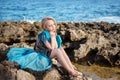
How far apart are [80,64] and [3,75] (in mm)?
3637

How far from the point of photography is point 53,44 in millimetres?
6539

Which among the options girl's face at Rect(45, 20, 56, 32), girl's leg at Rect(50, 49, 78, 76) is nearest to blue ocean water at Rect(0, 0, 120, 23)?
girl's face at Rect(45, 20, 56, 32)

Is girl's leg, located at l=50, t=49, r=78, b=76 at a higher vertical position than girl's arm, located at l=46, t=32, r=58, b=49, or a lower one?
lower

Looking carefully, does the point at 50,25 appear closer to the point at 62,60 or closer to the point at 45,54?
the point at 45,54

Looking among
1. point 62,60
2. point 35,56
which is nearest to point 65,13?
point 35,56

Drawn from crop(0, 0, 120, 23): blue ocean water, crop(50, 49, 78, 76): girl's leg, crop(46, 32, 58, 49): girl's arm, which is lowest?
crop(0, 0, 120, 23): blue ocean water

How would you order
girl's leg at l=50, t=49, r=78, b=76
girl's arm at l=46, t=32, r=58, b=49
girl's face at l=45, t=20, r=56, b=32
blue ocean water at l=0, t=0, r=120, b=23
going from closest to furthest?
girl's leg at l=50, t=49, r=78, b=76 → girl's arm at l=46, t=32, r=58, b=49 → girl's face at l=45, t=20, r=56, b=32 → blue ocean water at l=0, t=0, r=120, b=23

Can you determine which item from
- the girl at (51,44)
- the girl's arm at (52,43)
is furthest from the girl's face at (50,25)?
the girl's arm at (52,43)

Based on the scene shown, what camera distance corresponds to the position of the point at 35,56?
6.45 m

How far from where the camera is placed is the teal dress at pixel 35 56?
624cm

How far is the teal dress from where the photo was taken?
20.5 ft

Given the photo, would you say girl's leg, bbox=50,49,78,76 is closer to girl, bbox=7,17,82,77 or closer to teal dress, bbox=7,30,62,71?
girl, bbox=7,17,82,77

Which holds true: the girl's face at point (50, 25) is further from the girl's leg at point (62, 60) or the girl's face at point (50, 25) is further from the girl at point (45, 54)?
the girl's leg at point (62, 60)

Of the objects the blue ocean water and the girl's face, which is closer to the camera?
the girl's face
